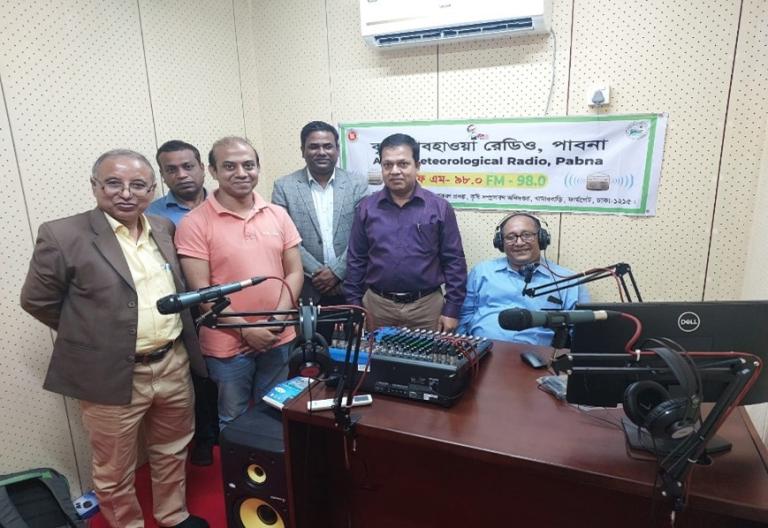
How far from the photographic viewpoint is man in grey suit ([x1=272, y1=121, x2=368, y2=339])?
2.68m

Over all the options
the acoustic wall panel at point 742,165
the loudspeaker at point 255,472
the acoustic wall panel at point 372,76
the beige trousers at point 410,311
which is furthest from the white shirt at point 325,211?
the acoustic wall panel at point 742,165

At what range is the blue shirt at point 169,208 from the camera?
2492 mm

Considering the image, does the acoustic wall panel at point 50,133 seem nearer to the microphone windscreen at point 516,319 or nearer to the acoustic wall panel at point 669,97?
the microphone windscreen at point 516,319

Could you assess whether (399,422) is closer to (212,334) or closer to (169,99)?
(212,334)

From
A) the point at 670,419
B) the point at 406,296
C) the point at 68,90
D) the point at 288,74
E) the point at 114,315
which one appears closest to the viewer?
the point at 670,419

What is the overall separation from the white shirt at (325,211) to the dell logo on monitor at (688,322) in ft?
6.00

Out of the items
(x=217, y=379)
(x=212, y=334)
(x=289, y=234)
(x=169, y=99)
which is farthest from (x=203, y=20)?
(x=217, y=379)

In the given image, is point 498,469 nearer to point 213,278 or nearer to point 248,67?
point 213,278

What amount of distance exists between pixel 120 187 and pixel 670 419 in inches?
72.4

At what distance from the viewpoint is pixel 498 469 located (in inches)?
62.2

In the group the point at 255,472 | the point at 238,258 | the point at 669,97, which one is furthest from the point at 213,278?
the point at 669,97

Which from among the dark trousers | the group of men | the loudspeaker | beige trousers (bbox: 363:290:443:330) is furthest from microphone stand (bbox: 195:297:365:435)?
the dark trousers

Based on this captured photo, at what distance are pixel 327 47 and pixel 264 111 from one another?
63 cm

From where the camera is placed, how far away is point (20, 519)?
5.69 feet
